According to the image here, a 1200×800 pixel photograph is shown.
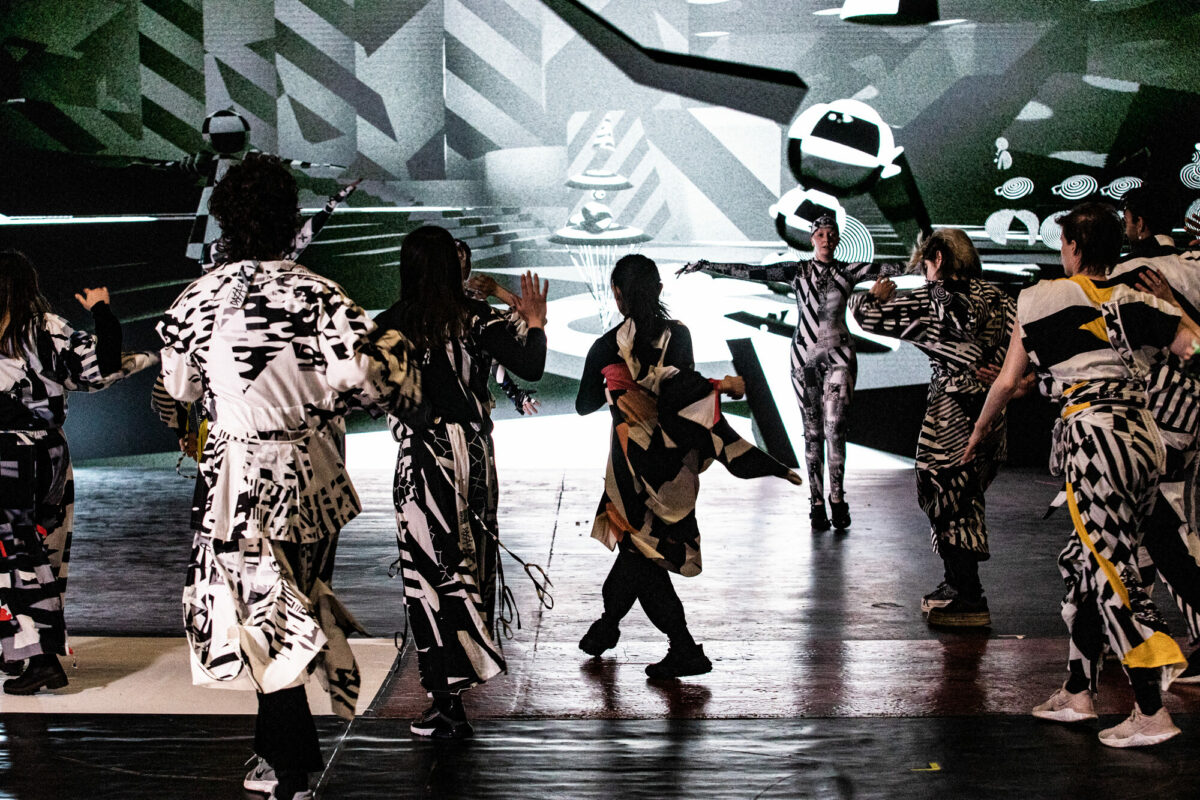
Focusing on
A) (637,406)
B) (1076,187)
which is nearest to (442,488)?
(637,406)

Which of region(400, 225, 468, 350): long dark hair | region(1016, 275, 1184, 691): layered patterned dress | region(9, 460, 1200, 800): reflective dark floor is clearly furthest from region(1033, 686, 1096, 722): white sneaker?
region(400, 225, 468, 350): long dark hair

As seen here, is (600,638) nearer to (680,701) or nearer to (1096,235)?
(680,701)

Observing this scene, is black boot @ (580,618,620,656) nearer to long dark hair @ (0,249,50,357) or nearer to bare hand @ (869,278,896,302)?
bare hand @ (869,278,896,302)

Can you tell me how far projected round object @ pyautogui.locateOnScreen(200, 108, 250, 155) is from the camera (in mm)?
10281

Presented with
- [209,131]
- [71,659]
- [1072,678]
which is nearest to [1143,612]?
[1072,678]

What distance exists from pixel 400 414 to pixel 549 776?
1236 millimetres

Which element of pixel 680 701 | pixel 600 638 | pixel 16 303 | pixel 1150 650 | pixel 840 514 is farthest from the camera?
pixel 840 514

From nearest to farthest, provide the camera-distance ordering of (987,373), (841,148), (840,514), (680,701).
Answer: (680,701), (987,373), (840,514), (841,148)

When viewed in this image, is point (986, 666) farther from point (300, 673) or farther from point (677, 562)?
point (300, 673)

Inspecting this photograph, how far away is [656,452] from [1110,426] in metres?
1.68

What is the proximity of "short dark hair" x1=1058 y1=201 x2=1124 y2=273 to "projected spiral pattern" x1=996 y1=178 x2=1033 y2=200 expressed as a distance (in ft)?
20.8

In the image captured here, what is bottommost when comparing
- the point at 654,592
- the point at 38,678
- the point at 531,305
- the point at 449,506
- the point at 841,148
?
the point at 38,678

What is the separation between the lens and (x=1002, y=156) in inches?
413

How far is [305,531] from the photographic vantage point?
3.66 m
